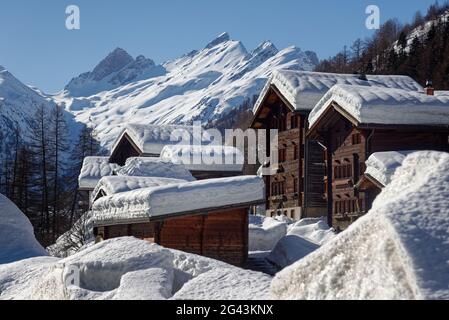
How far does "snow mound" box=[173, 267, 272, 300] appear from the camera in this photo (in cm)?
525

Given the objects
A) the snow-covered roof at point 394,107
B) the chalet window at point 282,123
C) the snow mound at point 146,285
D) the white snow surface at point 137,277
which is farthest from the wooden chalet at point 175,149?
the snow mound at point 146,285

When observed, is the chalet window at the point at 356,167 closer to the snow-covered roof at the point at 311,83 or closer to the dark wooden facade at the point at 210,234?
the snow-covered roof at the point at 311,83

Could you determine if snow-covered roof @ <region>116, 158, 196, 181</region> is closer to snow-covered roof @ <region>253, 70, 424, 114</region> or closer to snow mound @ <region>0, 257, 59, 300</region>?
snow-covered roof @ <region>253, 70, 424, 114</region>

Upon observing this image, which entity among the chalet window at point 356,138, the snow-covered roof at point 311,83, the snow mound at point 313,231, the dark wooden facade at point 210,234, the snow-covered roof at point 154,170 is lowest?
the snow mound at point 313,231

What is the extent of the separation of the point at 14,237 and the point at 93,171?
1138 inches

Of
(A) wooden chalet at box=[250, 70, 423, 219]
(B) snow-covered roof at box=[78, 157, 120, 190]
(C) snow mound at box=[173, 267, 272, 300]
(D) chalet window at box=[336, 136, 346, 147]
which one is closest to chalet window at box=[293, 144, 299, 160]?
(A) wooden chalet at box=[250, 70, 423, 219]

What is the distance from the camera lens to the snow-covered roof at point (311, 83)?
31.8 metres

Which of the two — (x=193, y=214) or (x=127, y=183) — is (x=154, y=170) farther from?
(x=193, y=214)

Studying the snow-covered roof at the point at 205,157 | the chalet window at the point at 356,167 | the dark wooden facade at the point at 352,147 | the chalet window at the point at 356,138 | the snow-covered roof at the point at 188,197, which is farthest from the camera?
the snow-covered roof at the point at 205,157

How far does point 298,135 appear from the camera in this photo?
1297 inches

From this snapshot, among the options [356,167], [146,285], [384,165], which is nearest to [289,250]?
[384,165]

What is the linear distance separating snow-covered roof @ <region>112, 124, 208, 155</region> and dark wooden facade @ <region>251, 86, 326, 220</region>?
10.4 ft

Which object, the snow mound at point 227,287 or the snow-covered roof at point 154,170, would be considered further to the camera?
the snow-covered roof at point 154,170
